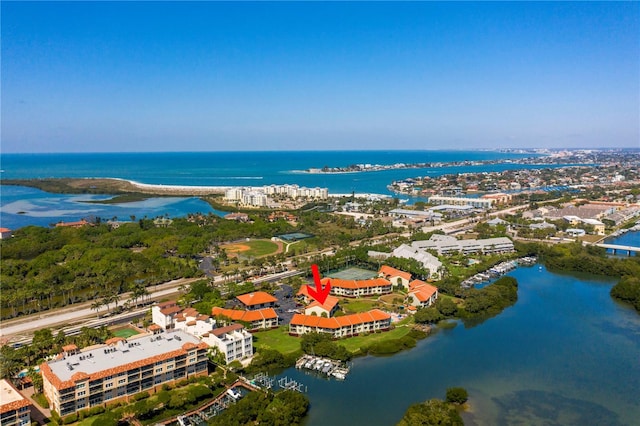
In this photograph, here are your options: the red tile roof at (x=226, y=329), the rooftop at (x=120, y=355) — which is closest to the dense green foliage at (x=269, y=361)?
the red tile roof at (x=226, y=329)

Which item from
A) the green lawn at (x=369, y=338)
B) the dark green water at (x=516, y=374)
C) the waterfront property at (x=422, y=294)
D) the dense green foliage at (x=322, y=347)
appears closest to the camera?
the dark green water at (x=516, y=374)

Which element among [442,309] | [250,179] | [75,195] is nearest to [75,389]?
[442,309]

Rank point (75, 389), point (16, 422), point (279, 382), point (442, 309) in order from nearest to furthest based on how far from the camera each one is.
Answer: point (16, 422) < point (75, 389) < point (279, 382) < point (442, 309)

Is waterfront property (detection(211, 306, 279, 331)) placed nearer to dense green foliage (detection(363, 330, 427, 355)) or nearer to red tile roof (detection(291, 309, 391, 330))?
red tile roof (detection(291, 309, 391, 330))

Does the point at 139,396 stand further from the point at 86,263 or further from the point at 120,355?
the point at 86,263

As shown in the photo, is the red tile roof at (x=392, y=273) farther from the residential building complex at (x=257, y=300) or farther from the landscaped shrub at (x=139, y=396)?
the landscaped shrub at (x=139, y=396)

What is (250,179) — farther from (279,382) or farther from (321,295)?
(279,382)
